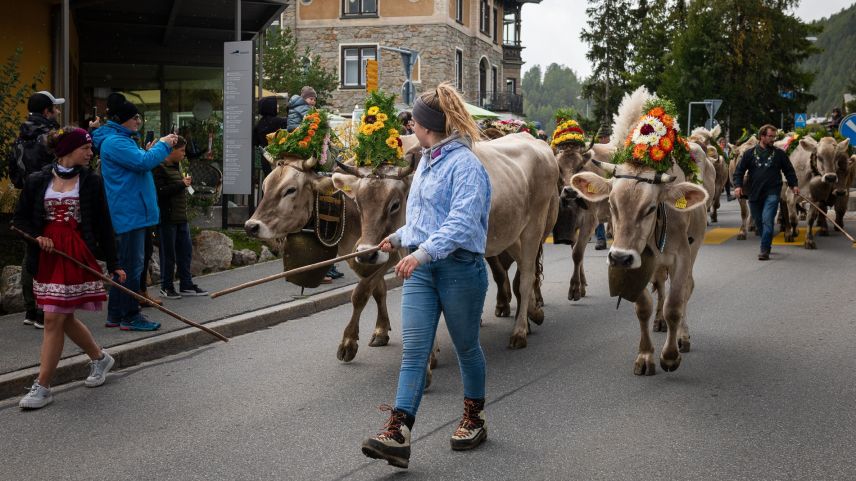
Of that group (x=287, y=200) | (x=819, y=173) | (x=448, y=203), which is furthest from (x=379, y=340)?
(x=819, y=173)

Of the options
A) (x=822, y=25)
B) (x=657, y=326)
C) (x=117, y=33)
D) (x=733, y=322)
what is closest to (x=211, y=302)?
(x=657, y=326)

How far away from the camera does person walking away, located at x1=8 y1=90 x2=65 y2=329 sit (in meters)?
9.40

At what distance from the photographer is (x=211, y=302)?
433 inches

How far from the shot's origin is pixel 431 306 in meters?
5.53

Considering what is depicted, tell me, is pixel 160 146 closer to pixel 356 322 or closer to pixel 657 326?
pixel 356 322

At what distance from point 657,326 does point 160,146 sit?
4959mm

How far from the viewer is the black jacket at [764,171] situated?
16.0m

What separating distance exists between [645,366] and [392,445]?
309 cm

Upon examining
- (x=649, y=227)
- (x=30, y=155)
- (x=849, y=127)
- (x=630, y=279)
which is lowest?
(x=630, y=279)

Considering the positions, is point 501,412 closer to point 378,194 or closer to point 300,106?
point 378,194

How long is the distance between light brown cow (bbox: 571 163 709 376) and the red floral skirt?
12.4ft

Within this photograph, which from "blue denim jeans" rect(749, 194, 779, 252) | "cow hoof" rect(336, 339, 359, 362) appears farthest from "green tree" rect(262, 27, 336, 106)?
"cow hoof" rect(336, 339, 359, 362)

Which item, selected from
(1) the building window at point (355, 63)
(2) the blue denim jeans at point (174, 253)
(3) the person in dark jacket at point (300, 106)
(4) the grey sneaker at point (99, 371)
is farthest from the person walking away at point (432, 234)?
(1) the building window at point (355, 63)

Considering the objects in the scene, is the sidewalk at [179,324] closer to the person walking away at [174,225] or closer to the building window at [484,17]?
the person walking away at [174,225]
